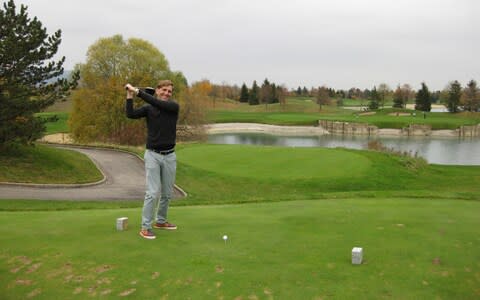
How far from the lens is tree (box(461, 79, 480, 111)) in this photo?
12762cm

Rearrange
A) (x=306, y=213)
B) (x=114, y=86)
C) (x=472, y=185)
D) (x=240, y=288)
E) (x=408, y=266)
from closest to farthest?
(x=240, y=288), (x=408, y=266), (x=306, y=213), (x=472, y=185), (x=114, y=86)

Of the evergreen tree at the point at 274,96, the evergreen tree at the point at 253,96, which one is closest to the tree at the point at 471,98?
the evergreen tree at the point at 274,96

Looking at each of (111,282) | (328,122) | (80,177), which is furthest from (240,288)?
(328,122)

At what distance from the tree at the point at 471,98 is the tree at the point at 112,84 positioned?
10027 cm

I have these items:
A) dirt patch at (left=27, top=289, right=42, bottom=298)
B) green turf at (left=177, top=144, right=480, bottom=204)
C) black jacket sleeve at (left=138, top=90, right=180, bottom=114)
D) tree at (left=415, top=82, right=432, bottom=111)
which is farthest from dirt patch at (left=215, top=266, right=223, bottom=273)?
tree at (left=415, top=82, right=432, bottom=111)

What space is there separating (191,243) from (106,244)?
4.54ft

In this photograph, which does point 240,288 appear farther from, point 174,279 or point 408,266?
point 408,266

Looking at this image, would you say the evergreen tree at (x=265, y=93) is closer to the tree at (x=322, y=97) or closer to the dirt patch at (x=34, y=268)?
the tree at (x=322, y=97)

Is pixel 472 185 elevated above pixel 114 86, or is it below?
below

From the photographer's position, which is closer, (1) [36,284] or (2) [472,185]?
(1) [36,284]

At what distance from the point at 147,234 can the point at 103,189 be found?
1735 cm

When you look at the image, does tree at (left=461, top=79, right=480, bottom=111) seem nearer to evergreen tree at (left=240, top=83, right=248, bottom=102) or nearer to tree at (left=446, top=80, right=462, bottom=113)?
tree at (left=446, top=80, right=462, bottom=113)

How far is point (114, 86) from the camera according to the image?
51.9 m

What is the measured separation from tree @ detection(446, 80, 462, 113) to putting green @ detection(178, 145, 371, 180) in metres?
112
